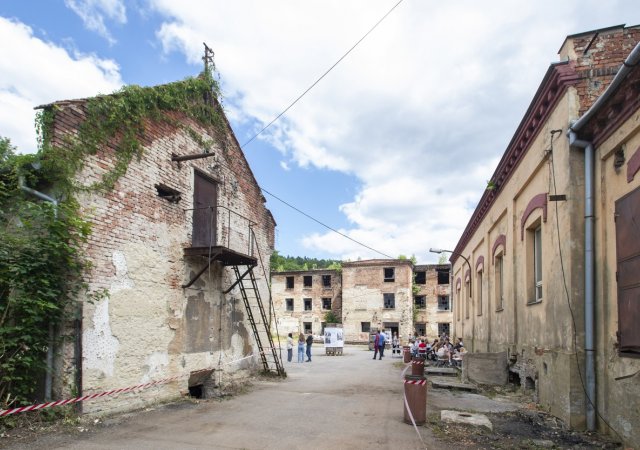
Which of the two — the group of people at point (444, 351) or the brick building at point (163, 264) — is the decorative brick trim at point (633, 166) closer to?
the brick building at point (163, 264)

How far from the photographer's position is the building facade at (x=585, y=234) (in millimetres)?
7129

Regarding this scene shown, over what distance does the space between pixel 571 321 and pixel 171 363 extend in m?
8.80

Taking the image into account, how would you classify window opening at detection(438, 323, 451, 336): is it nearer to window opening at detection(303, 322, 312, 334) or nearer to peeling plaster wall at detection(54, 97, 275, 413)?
window opening at detection(303, 322, 312, 334)

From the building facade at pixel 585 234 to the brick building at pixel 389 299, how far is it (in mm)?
34874

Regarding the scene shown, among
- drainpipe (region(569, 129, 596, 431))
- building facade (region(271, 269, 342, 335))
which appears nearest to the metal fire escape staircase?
drainpipe (region(569, 129, 596, 431))

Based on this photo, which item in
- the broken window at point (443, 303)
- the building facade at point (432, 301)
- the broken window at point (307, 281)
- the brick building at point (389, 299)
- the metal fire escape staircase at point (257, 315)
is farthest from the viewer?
the broken window at point (307, 281)

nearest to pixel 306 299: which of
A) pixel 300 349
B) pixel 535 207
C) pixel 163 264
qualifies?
pixel 300 349

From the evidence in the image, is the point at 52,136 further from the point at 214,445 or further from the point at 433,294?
the point at 433,294

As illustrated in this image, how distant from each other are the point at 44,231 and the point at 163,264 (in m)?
3.16

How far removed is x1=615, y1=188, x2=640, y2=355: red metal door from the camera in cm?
679

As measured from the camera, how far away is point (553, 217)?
9.77 metres

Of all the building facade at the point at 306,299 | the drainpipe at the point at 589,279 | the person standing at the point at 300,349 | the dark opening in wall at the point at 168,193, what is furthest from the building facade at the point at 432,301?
the drainpipe at the point at 589,279

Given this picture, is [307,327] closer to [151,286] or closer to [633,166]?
[151,286]

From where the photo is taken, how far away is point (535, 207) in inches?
432
